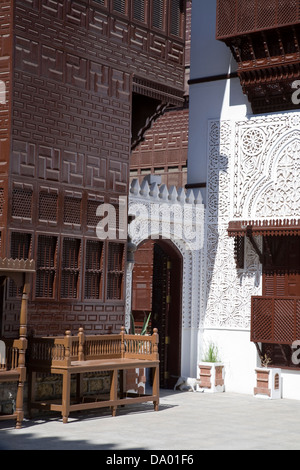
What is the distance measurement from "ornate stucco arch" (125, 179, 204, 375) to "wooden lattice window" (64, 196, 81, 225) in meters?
2.37

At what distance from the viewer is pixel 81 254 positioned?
1103cm

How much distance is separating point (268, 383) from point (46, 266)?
15.0ft

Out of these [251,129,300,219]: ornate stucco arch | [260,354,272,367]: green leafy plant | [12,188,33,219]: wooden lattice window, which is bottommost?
[260,354,272,367]: green leafy plant

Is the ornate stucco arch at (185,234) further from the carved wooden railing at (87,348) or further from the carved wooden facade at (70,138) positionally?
the carved wooden railing at (87,348)

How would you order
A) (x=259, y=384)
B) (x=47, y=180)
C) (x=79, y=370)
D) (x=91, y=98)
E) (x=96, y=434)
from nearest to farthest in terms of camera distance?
1. (x=96, y=434)
2. (x=79, y=370)
3. (x=47, y=180)
4. (x=91, y=98)
5. (x=259, y=384)

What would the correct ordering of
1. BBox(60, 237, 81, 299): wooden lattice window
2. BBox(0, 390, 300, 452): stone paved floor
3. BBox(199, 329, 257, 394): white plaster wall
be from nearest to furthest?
1. BBox(0, 390, 300, 452): stone paved floor
2. BBox(60, 237, 81, 299): wooden lattice window
3. BBox(199, 329, 257, 394): white plaster wall

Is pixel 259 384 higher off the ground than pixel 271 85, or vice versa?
pixel 271 85

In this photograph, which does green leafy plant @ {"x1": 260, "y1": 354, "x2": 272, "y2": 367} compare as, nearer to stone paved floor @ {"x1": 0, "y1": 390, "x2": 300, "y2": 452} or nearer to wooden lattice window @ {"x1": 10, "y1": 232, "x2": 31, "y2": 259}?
stone paved floor @ {"x1": 0, "y1": 390, "x2": 300, "y2": 452}

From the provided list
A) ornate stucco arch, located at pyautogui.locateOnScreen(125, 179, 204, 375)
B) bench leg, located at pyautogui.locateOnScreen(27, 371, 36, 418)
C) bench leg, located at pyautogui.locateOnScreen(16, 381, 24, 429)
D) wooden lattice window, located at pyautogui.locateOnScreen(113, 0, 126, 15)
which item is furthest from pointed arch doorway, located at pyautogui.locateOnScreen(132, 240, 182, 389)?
bench leg, located at pyautogui.locateOnScreen(16, 381, 24, 429)

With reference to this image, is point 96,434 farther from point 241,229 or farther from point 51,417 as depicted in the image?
point 241,229

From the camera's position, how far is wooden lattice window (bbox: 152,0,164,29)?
12383 mm

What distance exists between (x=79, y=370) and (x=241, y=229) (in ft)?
15.0

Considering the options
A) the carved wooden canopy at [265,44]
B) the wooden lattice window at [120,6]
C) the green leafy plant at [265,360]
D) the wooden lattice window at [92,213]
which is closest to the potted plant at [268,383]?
the green leafy plant at [265,360]
